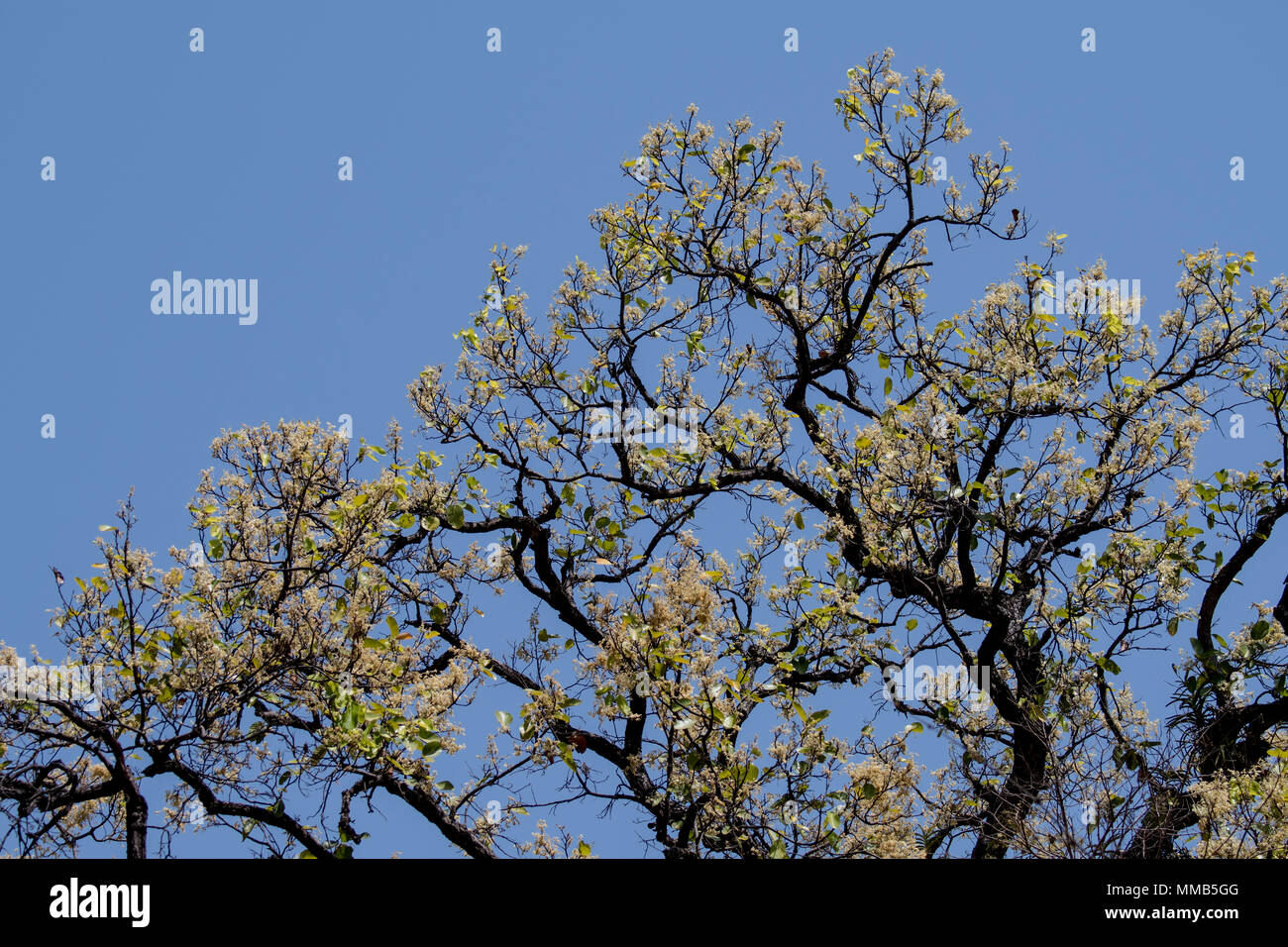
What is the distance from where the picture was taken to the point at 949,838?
8.69m

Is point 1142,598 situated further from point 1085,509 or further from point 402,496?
point 402,496

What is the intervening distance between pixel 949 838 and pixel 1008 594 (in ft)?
7.17

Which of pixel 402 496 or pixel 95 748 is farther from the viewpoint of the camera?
pixel 402 496

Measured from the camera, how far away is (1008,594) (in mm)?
9625

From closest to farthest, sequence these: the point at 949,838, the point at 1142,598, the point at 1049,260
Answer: the point at 949,838 < the point at 1142,598 < the point at 1049,260

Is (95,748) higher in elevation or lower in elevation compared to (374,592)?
lower

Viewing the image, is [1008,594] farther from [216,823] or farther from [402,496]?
[216,823]

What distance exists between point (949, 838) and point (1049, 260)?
17.0ft
